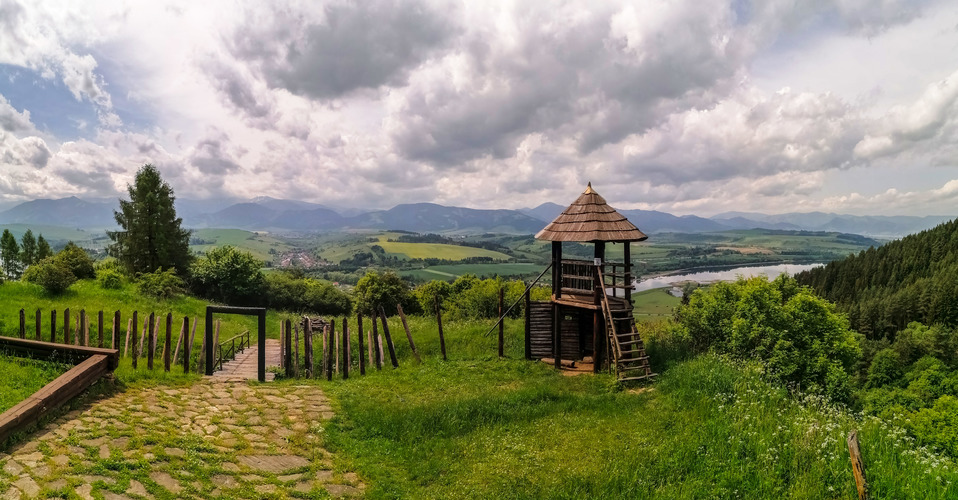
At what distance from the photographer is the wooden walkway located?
535 inches

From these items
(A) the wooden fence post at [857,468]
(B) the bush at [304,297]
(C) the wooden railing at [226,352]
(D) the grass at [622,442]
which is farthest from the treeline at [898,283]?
(C) the wooden railing at [226,352]

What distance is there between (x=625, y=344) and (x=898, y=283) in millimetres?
96709

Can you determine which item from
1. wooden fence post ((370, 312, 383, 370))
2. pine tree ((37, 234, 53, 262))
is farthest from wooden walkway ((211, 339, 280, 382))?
pine tree ((37, 234, 53, 262))

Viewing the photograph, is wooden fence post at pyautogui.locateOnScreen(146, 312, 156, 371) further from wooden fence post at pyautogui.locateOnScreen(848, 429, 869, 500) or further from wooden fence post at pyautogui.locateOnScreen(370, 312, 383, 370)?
wooden fence post at pyautogui.locateOnScreen(848, 429, 869, 500)

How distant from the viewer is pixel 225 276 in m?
34.9

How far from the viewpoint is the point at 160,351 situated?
16.5 meters

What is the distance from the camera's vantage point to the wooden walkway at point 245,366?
13581mm

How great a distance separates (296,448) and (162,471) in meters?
2.28

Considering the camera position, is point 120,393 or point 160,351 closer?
point 120,393

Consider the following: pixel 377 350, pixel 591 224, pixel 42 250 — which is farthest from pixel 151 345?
pixel 42 250

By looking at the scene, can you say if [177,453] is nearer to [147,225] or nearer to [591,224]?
[591,224]

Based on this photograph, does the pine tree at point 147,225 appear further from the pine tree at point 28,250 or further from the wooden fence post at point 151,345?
the pine tree at point 28,250

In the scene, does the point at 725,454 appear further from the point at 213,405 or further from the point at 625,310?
the point at 213,405

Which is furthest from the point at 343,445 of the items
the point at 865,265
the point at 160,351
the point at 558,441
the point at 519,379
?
the point at 865,265
